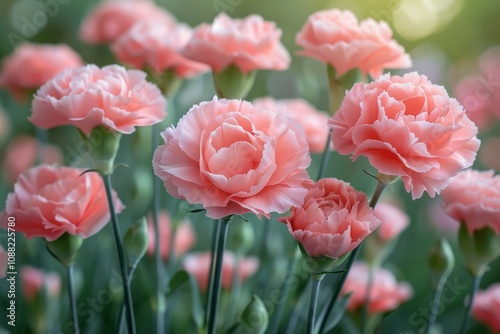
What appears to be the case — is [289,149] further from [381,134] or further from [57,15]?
[57,15]

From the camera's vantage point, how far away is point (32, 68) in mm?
694

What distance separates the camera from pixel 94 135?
0.42 metres

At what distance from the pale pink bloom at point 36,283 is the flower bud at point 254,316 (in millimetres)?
248

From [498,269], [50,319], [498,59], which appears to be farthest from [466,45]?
[50,319]

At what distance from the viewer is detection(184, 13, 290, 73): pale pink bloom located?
51cm

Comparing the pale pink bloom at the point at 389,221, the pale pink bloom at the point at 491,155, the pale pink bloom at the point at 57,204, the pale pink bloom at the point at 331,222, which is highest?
the pale pink bloom at the point at 331,222

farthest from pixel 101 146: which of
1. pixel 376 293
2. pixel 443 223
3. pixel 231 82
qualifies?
pixel 443 223

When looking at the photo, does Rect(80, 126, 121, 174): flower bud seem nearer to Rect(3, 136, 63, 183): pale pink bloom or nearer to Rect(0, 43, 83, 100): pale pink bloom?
Rect(0, 43, 83, 100): pale pink bloom

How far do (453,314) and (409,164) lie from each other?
1.83 feet

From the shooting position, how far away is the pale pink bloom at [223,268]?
671mm

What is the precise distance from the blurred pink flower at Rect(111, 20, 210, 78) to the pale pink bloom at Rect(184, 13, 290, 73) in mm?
49

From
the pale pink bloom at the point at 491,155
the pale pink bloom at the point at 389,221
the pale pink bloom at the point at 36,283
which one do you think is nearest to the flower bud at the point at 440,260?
the pale pink bloom at the point at 389,221

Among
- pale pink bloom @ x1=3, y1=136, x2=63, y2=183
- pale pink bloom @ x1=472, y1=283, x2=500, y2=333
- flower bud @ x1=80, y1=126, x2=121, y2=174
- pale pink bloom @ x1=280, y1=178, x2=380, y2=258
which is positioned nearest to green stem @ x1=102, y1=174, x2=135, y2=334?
flower bud @ x1=80, y1=126, x2=121, y2=174

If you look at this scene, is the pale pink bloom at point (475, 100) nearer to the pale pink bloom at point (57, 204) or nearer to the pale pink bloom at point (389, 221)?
the pale pink bloom at point (389, 221)
